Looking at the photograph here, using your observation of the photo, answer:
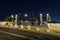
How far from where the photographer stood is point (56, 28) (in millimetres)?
46281

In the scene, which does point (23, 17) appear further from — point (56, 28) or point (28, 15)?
point (56, 28)

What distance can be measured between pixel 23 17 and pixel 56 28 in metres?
72.6

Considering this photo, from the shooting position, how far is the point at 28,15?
367ft

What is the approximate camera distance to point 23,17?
118062 millimetres

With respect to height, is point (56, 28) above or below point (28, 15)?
below

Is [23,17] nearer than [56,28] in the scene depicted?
No

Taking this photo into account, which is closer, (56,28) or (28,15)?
(56,28)

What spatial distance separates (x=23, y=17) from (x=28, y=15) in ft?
22.5

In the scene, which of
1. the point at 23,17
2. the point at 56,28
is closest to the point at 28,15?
the point at 23,17
